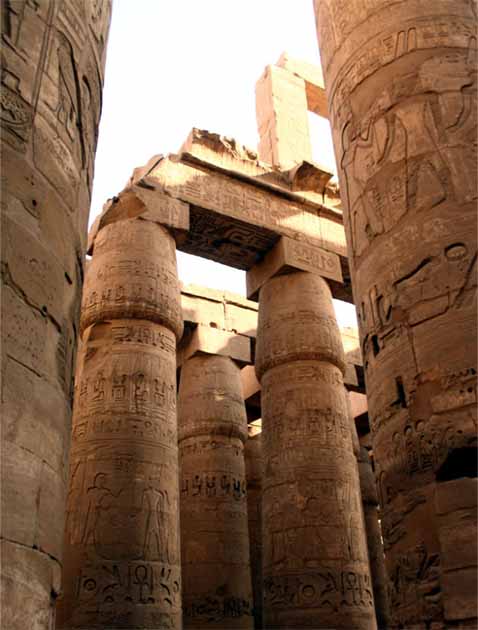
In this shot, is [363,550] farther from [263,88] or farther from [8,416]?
[263,88]

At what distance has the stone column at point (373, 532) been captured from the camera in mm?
14266

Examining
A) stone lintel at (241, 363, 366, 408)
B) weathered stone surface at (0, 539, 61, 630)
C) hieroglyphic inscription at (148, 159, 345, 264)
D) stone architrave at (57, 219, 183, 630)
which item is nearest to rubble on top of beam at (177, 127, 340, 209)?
hieroglyphic inscription at (148, 159, 345, 264)

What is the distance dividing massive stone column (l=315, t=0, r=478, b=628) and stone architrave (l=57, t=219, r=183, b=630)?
12.6ft

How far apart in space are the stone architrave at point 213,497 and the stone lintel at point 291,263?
200cm

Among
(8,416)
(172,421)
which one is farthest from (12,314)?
(172,421)

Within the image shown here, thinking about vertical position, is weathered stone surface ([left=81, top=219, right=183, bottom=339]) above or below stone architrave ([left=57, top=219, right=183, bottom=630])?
above

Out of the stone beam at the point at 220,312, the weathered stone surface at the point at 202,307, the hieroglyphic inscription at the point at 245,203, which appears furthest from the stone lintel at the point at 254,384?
the hieroglyphic inscription at the point at 245,203

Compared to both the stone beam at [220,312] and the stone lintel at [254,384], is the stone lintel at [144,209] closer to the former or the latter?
the stone beam at [220,312]

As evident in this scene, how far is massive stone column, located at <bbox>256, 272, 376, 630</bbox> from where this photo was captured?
27.1ft

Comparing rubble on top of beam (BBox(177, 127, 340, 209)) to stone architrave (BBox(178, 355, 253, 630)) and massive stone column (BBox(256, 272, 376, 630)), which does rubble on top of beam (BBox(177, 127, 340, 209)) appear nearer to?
massive stone column (BBox(256, 272, 376, 630))

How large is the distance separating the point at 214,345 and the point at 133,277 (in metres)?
4.10

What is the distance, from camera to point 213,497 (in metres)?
11.1

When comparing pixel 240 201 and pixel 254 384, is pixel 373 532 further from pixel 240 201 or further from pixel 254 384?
pixel 240 201

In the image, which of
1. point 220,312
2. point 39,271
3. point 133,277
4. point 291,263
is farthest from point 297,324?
point 39,271
